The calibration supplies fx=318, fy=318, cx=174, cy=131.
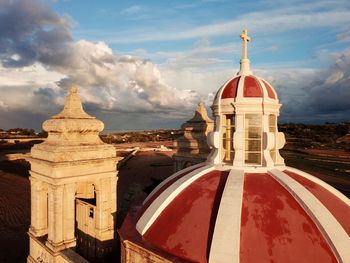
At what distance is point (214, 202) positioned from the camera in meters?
7.75

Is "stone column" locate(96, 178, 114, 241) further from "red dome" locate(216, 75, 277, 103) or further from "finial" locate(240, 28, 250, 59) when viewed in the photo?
"finial" locate(240, 28, 250, 59)

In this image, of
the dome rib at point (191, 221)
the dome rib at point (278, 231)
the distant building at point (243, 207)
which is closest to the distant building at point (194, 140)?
the distant building at point (243, 207)

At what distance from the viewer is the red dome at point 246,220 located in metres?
6.64

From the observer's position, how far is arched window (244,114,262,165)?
9109 mm

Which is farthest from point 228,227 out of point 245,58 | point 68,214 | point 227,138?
point 68,214

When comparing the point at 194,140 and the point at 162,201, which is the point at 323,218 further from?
the point at 194,140

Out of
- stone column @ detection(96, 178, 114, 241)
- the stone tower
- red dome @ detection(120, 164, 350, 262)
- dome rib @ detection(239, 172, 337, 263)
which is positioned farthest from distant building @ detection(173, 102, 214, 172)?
dome rib @ detection(239, 172, 337, 263)

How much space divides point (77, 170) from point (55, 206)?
1405 millimetres

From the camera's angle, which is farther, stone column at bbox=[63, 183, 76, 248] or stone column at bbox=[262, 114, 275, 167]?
stone column at bbox=[63, 183, 76, 248]

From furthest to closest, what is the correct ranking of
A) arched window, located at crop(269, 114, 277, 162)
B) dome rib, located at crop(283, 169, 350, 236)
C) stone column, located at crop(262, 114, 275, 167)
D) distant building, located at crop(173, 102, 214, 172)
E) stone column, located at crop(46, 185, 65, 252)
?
1. distant building, located at crop(173, 102, 214, 172)
2. stone column, located at crop(46, 185, 65, 252)
3. arched window, located at crop(269, 114, 277, 162)
4. stone column, located at crop(262, 114, 275, 167)
5. dome rib, located at crop(283, 169, 350, 236)

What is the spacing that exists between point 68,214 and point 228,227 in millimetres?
6550

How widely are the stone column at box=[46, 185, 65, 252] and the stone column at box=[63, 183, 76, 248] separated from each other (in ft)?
0.49

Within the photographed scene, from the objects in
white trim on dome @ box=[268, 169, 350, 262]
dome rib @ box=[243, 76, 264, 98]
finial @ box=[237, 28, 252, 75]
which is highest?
finial @ box=[237, 28, 252, 75]

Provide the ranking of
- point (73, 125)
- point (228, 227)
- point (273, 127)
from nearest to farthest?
point (228, 227) → point (273, 127) → point (73, 125)
